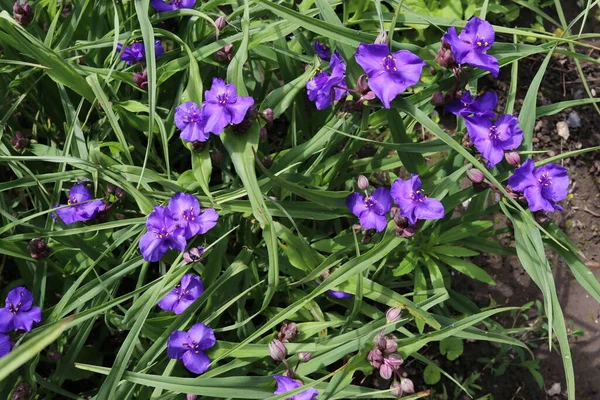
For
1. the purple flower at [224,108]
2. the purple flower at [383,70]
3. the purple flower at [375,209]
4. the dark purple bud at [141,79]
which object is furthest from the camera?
the dark purple bud at [141,79]

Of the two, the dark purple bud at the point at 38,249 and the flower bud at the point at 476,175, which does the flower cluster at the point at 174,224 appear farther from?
the flower bud at the point at 476,175

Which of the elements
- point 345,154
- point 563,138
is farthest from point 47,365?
point 563,138

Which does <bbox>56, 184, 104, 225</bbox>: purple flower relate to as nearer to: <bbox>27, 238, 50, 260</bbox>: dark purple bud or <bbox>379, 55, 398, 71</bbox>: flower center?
<bbox>27, 238, 50, 260</bbox>: dark purple bud

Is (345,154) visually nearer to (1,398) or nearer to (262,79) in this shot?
(262,79)

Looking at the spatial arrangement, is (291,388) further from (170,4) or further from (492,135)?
(170,4)

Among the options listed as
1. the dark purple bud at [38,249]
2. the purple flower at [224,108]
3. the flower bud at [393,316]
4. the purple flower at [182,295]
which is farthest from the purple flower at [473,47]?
the dark purple bud at [38,249]
